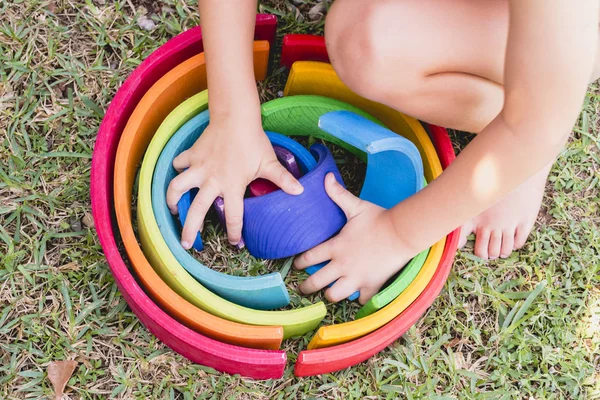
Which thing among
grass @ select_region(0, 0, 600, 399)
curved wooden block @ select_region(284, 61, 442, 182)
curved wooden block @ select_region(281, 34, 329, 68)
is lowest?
grass @ select_region(0, 0, 600, 399)

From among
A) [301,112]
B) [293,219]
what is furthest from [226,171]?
[301,112]

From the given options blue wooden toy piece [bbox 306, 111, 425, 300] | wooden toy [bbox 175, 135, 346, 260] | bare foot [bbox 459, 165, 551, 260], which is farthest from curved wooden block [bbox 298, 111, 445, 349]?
bare foot [bbox 459, 165, 551, 260]

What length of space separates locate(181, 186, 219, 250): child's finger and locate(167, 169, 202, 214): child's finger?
0.08ft

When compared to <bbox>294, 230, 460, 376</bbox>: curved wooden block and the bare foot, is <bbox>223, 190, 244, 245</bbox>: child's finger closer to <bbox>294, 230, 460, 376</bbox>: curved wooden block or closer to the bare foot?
<bbox>294, 230, 460, 376</bbox>: curved wooden block

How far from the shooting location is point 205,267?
1342 millimetres

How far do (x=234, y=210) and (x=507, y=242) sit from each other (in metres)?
0.70

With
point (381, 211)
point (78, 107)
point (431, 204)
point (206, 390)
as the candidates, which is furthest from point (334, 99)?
point (206, 390)

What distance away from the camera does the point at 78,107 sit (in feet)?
5.25

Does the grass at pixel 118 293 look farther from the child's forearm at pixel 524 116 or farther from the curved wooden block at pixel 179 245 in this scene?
the child's forearm at pixel 524 116

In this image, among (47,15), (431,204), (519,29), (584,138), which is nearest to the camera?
(519,29)

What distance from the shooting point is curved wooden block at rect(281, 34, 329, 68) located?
1568 mm

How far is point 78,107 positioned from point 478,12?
3.13ft

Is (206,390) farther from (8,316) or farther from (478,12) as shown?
(478,12)

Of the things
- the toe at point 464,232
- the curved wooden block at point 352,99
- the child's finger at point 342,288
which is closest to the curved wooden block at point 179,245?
the child's finger at point 342,288
